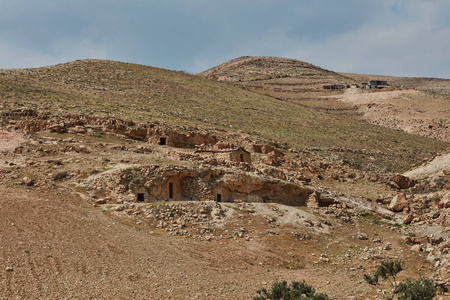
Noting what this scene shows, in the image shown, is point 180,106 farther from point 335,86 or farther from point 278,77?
point 278,77

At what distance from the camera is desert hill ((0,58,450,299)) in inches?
453

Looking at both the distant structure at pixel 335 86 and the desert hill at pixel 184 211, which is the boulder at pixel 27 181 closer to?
the desert hill at pixel 184 211

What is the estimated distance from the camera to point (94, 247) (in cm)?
1256

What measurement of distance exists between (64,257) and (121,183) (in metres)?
6.85

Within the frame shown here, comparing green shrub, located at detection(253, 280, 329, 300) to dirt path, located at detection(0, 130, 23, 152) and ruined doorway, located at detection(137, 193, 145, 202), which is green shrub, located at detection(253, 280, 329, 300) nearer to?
ruined doorway, located at detection(137, 193, 145, 202)

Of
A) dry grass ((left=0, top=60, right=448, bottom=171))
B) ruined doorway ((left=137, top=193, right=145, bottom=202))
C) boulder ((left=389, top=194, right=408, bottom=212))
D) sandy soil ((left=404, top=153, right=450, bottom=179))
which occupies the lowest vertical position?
boulder ((left=389, top=194, right=408, bottom=212))

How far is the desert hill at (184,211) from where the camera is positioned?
1151cm

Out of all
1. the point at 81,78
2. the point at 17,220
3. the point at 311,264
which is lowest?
the point at 311,264

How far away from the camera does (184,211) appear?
1664 centimetres

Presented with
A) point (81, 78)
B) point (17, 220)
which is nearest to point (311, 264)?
point (17, 220)

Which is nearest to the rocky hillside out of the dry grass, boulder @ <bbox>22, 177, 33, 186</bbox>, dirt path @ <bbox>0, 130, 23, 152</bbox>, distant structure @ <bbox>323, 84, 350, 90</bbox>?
distant structure @ <bbox>323, 84, 350, 90</bbox>

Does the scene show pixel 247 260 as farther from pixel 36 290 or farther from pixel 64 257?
pixel 36 290

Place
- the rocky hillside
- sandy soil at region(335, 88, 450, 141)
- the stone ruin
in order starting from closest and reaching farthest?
the stone ruin
sandy soil at region(335, 88, 450, 141)
the rocky hillside

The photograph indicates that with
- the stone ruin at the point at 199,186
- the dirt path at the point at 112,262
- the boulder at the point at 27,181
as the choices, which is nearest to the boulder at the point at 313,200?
the stone ruin at the point at 199,186
